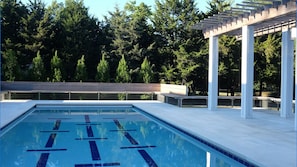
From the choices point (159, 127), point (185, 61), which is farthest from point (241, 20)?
point (185, 61)

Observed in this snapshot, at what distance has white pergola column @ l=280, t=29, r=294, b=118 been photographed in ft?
37.0

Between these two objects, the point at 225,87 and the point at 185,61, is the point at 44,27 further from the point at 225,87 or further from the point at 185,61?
the point at 225,87

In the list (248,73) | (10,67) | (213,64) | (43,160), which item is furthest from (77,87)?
(43,160)

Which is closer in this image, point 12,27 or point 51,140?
point 51,140

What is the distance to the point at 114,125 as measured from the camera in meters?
11.5

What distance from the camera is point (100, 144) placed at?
838 centimetres

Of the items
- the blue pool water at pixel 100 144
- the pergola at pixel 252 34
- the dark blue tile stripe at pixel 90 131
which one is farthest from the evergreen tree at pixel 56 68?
the pergola at pixel 252 34

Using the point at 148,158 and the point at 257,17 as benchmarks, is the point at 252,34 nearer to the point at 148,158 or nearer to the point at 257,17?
the point at 257,17

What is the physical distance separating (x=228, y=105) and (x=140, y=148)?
345 inches

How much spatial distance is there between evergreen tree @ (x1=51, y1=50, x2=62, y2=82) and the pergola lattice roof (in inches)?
451

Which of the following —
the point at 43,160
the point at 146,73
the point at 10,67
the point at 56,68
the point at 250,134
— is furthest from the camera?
the point at 146,73

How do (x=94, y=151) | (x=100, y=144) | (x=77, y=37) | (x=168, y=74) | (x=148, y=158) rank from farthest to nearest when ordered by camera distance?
(x=77, y=37)
(x=168, y=74)
(x=100, y=144)
(x=94, y=151)
(x=148, y=158)

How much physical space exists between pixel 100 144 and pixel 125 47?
17600 mm

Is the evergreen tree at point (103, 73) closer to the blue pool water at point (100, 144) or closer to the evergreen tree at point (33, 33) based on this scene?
the evergreen tree at point (33, 33)
